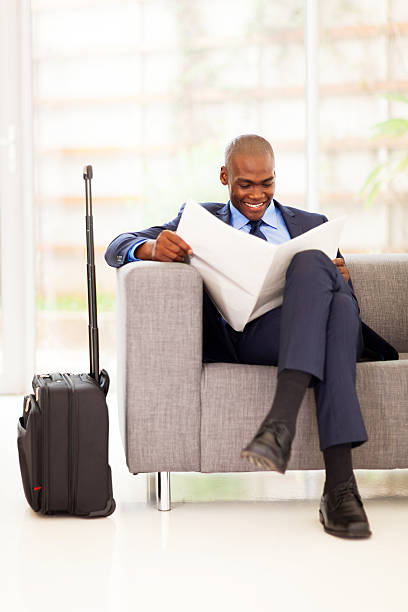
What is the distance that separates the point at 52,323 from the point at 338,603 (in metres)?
2.61

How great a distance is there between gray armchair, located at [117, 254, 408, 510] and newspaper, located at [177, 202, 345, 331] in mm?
62

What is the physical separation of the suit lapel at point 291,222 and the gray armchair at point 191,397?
44cm

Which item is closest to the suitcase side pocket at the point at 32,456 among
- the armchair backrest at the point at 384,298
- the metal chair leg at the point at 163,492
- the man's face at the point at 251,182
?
the metal chair leg at the point at 163,492

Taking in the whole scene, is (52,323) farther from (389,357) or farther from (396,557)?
(396,557)

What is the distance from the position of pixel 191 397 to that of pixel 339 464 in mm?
398

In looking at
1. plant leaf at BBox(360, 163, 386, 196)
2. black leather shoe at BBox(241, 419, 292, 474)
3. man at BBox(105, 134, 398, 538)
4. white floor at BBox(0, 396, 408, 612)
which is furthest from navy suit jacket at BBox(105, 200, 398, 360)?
plant leaf at BBox(360, 163, 386, 196)

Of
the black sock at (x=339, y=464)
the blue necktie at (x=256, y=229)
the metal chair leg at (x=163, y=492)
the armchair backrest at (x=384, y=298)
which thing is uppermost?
the blue necktie at (x=256, y=229)

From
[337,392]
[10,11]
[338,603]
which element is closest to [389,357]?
[337,392]

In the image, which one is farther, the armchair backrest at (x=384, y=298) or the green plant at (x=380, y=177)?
the green plant at (x=380, y=177)

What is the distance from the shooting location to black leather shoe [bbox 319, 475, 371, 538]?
1890 mm

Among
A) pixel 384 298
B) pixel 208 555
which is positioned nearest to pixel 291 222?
pixel 384 298

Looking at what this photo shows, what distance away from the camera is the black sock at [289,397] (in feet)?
6.07

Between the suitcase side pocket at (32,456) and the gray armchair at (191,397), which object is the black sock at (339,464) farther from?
the suitcase side pocket at (32,456)

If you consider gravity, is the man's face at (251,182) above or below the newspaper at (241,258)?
above
